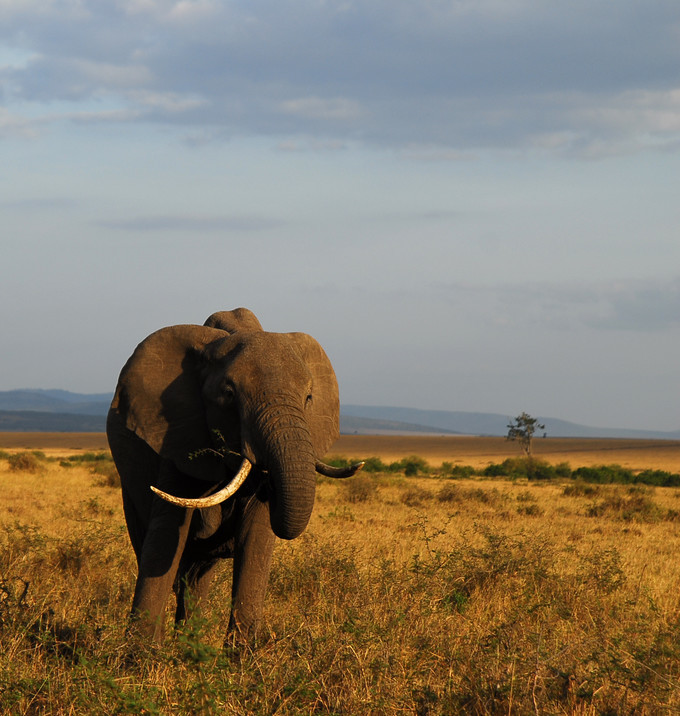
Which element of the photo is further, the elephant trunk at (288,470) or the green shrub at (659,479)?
the green shrub at (659,479)

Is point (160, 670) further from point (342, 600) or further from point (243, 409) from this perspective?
point (342, 600)

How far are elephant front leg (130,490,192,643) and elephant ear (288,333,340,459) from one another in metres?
1.17

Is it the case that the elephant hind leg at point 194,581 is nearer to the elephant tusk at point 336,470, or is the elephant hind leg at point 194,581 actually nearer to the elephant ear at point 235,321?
the elephant tusk at point 336,470

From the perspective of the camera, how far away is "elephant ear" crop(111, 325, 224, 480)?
663 cm

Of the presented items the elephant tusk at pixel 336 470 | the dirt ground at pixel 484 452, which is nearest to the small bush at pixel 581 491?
the elephant tusk at pixel 336 470

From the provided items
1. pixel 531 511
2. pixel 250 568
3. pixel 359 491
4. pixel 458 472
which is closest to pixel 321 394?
pixel 250 568

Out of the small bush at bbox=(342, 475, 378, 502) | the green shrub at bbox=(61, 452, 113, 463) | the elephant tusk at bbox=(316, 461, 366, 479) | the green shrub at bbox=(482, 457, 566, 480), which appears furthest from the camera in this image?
the green shrub at bbox=(61, 452, 113, 463)

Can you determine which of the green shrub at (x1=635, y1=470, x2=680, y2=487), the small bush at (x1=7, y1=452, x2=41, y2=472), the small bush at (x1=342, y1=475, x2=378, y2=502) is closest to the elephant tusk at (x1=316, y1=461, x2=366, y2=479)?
the small bush at (x1=342, y1=475, x2=378, y2=502)

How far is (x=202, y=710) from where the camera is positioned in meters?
4.71

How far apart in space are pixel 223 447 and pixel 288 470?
2.23 feet

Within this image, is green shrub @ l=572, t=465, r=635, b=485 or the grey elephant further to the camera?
green shrub @ l=572, t=465, r=635, b=485

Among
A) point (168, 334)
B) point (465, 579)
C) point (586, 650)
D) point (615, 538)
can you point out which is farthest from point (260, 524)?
point (615, 538)

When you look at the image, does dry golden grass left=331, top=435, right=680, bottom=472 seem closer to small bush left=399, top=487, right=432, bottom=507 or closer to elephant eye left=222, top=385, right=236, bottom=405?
small bush left=399, top=487, right=432, bottom=507

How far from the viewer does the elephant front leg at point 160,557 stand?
257 inches
